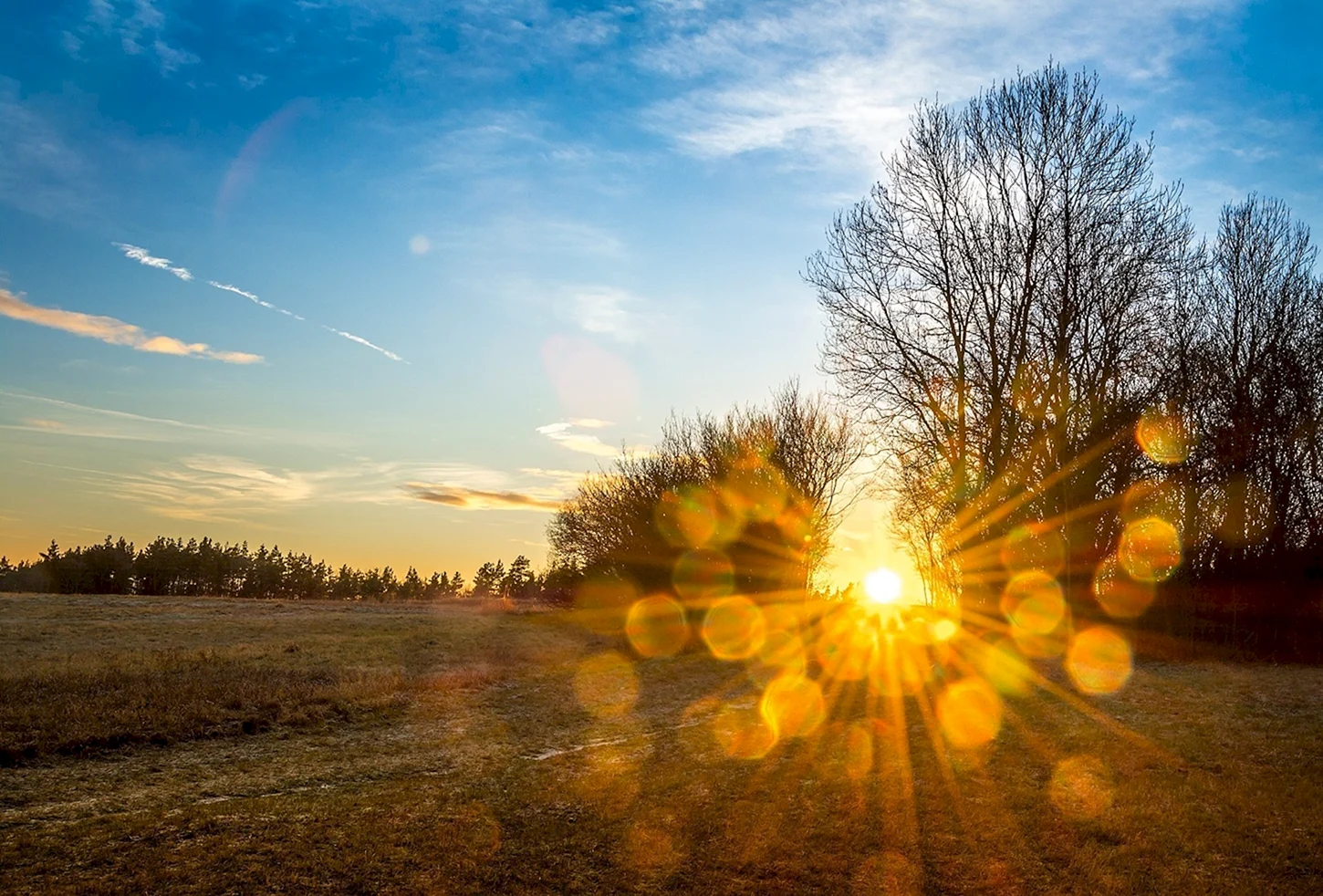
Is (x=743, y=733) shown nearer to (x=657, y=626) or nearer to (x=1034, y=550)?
(x=1034, y=550)

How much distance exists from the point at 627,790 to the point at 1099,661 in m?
14.7

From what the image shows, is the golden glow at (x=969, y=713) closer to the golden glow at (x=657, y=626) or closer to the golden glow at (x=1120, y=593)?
the golden glow at (x=1120, y=593)

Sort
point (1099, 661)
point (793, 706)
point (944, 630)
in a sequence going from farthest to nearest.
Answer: point (944, 630)
point (1099, 661)
point (793, 706)

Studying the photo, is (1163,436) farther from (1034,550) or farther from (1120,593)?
(1034,550)

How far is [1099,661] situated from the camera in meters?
19.7

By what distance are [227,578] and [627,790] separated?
83.3 metres

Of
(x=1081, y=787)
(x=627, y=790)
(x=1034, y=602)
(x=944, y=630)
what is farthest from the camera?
(x=944, y=630)

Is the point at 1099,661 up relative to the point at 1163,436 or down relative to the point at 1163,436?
down

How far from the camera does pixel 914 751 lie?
11.4m

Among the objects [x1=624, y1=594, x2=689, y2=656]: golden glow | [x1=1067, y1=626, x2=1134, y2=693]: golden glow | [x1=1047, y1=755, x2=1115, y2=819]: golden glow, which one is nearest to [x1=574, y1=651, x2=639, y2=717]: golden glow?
[x1=624, y1=594, x2=689, y2=656]: golden glow

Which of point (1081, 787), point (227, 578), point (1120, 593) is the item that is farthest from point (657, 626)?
point (227, 578)

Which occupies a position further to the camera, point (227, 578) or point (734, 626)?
point (227, 578)

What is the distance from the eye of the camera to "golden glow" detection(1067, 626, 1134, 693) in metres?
16.4

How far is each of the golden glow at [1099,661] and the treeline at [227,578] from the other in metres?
40.4
